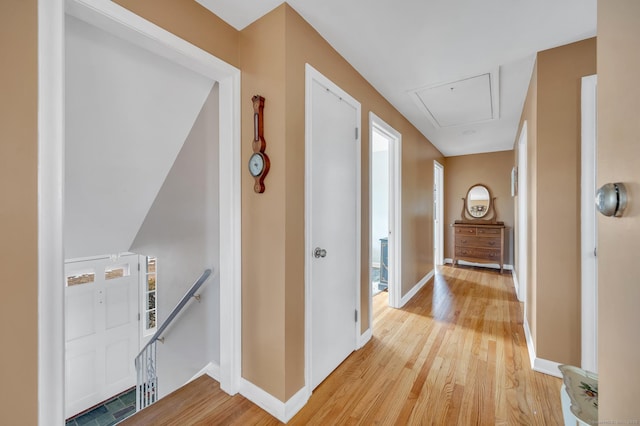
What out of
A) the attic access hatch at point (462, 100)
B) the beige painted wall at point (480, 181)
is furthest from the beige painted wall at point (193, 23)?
the beige painted wall at point (480, 181)

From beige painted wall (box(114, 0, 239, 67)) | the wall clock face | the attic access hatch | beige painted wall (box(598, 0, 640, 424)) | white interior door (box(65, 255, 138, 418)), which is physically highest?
the attic access hatch

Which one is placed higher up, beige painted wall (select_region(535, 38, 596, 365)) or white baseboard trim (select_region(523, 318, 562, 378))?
beige painted wall (select_region(535, 38, 596, 365))

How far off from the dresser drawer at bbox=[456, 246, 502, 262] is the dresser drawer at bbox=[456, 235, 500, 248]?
74 mm

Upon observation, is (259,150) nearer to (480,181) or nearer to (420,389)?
(420,389)

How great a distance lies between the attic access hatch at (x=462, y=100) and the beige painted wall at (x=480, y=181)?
2.41m

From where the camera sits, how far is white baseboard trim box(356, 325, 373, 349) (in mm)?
2354

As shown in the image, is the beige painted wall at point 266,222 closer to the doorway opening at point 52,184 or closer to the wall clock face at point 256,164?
the wall clock face at point 256,164

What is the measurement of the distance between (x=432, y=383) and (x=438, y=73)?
252cm

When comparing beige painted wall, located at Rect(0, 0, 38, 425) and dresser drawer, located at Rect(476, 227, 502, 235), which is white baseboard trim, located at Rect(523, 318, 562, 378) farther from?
dresser drawer, located at Rect(476, 227, 502, 235)

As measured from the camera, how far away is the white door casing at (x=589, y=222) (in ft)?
5.77

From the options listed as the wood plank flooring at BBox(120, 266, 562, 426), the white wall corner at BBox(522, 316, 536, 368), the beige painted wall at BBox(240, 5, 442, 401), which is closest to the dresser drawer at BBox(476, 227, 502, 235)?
the wood plank flooring at BBox(120, 266, 562, 426)

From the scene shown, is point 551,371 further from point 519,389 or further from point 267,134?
point 267,134

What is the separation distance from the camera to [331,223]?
1997 mm

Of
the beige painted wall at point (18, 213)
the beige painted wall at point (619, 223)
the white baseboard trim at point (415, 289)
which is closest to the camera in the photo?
the beige painted wall at point (619, 223)
